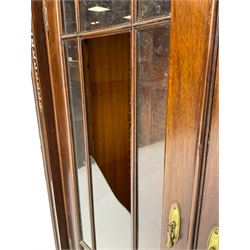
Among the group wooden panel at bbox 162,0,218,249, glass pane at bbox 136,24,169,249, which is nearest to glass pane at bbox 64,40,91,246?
glass pane at bbox 136,24,169,249

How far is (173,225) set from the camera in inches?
23.5

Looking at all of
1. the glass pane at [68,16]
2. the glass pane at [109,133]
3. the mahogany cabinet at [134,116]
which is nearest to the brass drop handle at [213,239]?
the mahogany cabinet at [134,116]

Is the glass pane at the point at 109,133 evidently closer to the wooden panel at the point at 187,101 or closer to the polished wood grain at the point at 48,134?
the polished wood grain at the point at 48,134

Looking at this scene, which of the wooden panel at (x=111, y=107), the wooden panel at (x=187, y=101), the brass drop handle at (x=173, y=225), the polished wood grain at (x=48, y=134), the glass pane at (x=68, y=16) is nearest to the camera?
the wooden panel at (x=187, y=101)

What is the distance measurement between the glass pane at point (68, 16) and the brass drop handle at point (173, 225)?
2.19ft

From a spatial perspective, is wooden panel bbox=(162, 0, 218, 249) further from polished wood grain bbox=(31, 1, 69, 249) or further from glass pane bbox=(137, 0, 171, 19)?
polished wood grain bbox=(31, 1, 69, 249)

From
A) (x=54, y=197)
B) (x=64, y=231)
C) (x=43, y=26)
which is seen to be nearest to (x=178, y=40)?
(x=43, y=26)

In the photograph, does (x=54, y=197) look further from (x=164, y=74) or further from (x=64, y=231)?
(x=164, y=74)

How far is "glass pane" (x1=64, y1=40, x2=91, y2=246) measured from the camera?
888mm

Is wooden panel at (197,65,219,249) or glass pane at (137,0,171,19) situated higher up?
glass pane at (137,0,171,19)

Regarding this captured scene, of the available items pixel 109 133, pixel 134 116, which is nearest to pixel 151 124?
pixel 134 116

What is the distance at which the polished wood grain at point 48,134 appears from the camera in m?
0.93

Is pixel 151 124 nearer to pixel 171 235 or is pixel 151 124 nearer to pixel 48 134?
pixel 171 235
